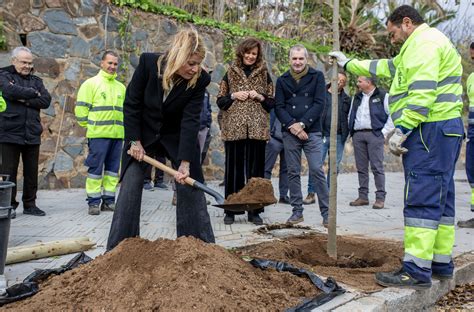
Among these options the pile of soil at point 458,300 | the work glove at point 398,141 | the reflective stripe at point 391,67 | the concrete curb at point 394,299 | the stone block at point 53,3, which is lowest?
the pile of soil at point 458,300

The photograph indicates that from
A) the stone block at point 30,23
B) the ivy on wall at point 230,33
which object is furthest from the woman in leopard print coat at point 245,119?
the ivy on wall at point 230,33

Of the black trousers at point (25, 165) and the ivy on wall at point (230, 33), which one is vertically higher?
the ivy on wall at point (230, 33)

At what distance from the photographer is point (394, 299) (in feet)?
11.3

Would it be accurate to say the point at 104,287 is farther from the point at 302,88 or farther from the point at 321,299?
the point at 302,88

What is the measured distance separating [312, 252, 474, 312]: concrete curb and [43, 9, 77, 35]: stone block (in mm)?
7640

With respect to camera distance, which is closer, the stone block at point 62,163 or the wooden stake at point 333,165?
the wooden stake at point 333,165

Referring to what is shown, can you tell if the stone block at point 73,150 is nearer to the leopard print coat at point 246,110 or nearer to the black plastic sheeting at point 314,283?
the leopard print coat at point 246,110

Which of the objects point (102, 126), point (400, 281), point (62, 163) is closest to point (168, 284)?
point (400, 281)

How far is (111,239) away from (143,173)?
598 millimetres

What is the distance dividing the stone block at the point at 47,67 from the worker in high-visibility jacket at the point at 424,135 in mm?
6900

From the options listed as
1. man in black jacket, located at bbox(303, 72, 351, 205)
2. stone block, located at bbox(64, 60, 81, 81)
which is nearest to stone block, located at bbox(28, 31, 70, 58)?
stone block, located at bbox(64, 60, 81, 81)

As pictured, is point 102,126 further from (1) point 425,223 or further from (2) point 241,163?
(1) point 425,223

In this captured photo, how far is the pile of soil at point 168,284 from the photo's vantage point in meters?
2.98

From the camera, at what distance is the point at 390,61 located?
169 inches
